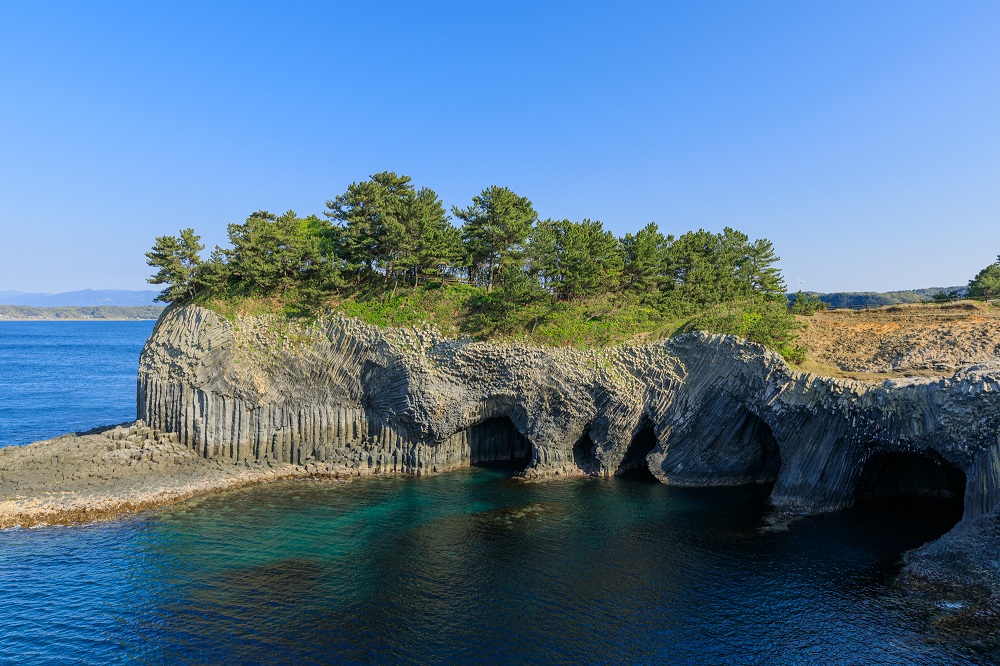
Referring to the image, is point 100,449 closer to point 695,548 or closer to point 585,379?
point 585,379

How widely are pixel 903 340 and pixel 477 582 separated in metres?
32.6

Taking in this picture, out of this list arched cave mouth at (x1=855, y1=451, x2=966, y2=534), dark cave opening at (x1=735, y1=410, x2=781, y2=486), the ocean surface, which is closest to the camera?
the ocean surface

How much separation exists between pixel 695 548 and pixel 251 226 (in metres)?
40.0

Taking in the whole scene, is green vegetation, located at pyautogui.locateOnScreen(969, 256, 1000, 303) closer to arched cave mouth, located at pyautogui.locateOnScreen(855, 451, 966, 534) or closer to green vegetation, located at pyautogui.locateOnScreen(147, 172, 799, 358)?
green vegetation, located at pyautogui.locateOnScreen(147, 172, 799, 358)

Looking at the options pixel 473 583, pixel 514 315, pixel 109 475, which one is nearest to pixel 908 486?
pixel 514 315

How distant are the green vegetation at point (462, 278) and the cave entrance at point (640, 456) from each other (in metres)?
7.10

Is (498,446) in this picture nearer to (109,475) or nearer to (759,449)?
(759,449)

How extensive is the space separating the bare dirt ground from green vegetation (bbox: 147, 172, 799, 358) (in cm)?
349

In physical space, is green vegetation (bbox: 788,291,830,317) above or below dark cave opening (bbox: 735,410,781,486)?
above

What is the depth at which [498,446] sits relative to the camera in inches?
1759

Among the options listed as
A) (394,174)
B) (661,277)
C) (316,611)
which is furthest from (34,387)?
(661,277)

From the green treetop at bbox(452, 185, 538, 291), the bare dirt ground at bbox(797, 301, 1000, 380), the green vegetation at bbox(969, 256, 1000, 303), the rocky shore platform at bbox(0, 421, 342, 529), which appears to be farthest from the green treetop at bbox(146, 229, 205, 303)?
the green vegetation at bbox(969, 256, 1000, 303)

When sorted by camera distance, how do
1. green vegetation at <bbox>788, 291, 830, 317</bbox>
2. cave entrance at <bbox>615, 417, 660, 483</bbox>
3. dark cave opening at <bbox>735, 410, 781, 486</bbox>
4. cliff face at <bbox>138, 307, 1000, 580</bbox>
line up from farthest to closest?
1. green vegetation at <bbox>788, 291, 830, 317</bbox>
2. cave entrance at <bbox>615, 417, 660, 483</bbox>
3. cliff face at <bbox>138, 307, 1000, 580</bbox>
4. dark cave opening at <bbox>735, 410, 781, 486</bbox>

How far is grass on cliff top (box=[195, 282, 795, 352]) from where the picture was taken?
41.8m
